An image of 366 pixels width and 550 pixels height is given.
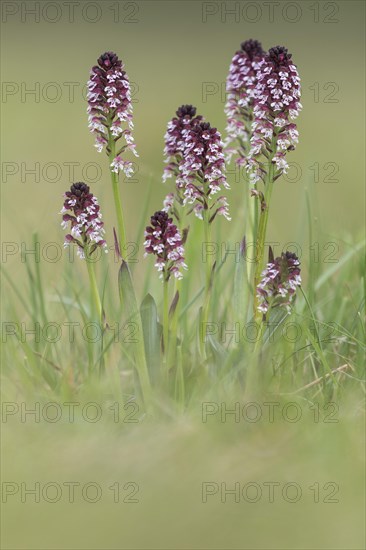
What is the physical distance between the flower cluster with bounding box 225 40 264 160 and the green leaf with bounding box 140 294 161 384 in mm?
530

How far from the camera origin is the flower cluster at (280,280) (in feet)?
7.07

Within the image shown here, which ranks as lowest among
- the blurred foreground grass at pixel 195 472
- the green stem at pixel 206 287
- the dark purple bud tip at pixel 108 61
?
the blurred foreground grass at pixel 195 472

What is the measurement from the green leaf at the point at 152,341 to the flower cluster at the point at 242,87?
530mm

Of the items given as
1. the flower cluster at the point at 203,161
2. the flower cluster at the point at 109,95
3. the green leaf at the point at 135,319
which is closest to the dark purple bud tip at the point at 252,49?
the flower cluster at the point at 203,161

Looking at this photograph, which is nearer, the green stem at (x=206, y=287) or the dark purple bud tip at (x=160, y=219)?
the dark purple bud tip at (x=160, y=219)

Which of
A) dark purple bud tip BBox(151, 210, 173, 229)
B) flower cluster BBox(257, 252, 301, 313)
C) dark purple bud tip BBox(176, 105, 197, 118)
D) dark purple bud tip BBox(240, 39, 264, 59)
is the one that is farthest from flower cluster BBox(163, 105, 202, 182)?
flower cluster BBox(257, 252, 301, 313)

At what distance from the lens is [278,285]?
2.17 metres

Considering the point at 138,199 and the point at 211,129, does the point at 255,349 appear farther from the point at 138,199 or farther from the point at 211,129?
the point at 138,199

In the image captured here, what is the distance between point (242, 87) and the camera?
2.38 m

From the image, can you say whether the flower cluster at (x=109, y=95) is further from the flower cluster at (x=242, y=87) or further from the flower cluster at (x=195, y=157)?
the flower cluster at (x=242, y=87)

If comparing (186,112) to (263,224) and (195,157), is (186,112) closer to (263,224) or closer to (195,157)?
(195,157)

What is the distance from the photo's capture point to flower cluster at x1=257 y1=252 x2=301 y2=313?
7.07 ft

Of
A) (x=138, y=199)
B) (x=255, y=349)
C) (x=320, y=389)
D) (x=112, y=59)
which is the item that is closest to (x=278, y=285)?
(x=255, y=349)

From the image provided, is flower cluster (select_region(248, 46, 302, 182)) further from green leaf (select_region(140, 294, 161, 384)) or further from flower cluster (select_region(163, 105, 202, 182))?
green leaf (select_region(140, 294, 161, 384))
